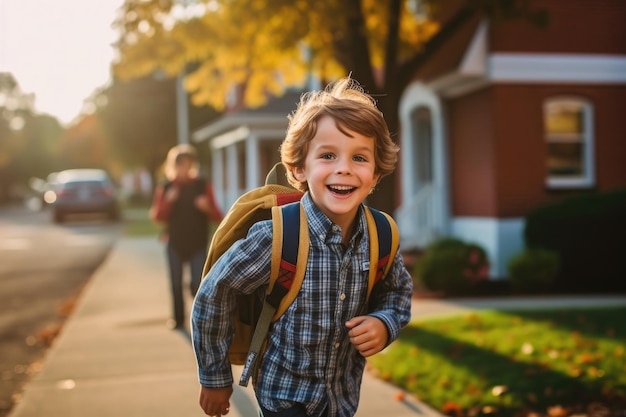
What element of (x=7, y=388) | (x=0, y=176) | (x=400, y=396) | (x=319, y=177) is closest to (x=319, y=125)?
(x=319, y=177)

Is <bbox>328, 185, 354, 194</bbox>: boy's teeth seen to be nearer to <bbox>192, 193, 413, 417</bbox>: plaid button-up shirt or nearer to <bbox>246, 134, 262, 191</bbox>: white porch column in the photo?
<bbox>192, 193, 413, 417</bbox>: plaid button-up shirt

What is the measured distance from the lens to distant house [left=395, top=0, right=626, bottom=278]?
14.1m

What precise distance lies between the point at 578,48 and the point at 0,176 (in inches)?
2853

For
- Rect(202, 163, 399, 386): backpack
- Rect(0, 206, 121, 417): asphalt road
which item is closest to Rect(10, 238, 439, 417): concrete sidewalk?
Rect(0, 206, 121, 417): asphalt road

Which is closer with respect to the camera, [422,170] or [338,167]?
[338,167]

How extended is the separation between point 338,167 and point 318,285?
393 mm

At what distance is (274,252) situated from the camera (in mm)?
2830

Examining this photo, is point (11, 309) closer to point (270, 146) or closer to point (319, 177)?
point (319, 177)

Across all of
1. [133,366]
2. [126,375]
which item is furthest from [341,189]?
[133,366]

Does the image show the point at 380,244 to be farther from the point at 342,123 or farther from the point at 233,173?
the point at 233,173

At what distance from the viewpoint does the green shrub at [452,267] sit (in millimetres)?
11578

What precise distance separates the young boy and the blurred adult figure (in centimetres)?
576

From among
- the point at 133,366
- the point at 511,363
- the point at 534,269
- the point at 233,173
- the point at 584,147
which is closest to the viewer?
the point at 511,363

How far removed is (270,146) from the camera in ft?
96.8
